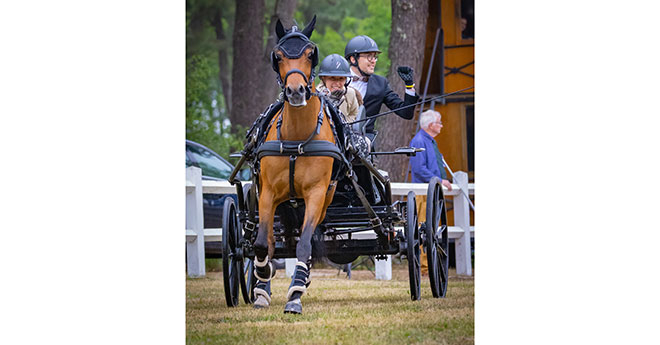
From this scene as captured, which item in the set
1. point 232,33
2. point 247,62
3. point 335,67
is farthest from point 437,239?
point 232,33

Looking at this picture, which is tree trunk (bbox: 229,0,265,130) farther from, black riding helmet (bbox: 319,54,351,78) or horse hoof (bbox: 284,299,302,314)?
horse hoof (bbox: 284,299,302,314)

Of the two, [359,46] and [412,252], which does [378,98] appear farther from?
[412,252]

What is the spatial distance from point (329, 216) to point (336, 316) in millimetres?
702

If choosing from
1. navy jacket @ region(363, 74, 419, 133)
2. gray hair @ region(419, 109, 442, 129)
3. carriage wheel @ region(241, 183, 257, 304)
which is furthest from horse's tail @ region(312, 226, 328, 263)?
gray hair @ region(419, 109, 442, 129)

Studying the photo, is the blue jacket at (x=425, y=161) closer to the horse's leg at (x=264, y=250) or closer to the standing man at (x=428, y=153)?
the standing man at (x=428, y=153)

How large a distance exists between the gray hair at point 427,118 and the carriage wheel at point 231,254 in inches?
55.9

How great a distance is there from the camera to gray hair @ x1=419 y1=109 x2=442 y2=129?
20.4 ft

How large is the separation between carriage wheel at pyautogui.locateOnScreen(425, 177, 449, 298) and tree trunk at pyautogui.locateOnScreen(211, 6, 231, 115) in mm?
2033

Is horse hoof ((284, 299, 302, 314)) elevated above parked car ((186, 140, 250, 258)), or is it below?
below

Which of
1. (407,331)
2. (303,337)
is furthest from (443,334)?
(303,337)

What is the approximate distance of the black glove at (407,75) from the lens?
249 inches

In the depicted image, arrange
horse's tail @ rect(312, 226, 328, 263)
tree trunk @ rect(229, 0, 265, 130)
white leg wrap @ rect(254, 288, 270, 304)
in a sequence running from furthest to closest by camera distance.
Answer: tree trunk @ rect(229, 0, 265, 130), white leg wrap @ rect(254, 288, 270, 304), horse's tail @ rect(312, 226, 328, 263)

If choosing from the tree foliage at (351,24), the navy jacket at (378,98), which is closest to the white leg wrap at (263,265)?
the navy jacket at (378,98)

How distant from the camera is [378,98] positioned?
6.51 m
